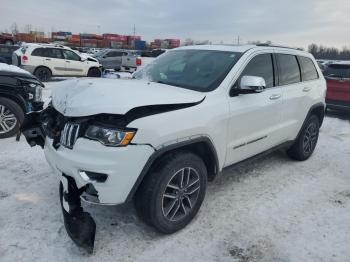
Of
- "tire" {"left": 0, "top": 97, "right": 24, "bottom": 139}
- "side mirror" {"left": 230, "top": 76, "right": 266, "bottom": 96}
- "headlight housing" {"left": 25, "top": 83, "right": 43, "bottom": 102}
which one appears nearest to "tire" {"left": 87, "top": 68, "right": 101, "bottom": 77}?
"headlight housing" {"left": 25, "top": 83, "right": 43, "bottom": 102}

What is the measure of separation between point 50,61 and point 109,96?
41.8ft

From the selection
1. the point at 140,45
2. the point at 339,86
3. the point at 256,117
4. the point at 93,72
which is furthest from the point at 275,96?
the point at 140,45

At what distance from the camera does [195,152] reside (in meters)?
3.42

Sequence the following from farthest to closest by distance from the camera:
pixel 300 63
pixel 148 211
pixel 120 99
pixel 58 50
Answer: pixel 58 50
pixel 300 63
pixel 148 211
pixel 120 99

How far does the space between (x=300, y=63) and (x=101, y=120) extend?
140 inches

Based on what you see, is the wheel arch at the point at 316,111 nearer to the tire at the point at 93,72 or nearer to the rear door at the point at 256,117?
the rear door at the point at 256,117

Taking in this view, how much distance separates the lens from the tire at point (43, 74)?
14.0 meters

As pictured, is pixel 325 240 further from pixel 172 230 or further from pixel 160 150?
pixel 160 150

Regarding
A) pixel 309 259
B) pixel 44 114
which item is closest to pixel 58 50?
pixel 44 114

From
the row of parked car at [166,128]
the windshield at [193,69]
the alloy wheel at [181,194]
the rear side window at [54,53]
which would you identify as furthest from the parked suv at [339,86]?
the rear side window at [54,53]

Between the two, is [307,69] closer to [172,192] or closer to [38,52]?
[172,192]

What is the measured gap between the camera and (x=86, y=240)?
9.33 feet

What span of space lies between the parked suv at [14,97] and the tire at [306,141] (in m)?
4.42

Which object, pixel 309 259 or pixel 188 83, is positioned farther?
pixel 188 83
